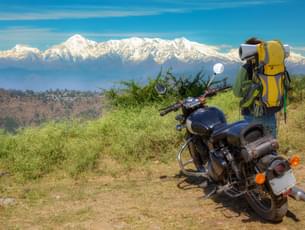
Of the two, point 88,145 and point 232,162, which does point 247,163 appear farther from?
point 88,145

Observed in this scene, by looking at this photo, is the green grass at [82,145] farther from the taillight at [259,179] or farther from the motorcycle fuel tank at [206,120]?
the taillight at [259,179]

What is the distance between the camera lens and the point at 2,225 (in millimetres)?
5094

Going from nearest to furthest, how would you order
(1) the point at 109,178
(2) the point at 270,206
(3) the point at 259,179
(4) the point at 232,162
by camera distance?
(3) the point at 259,179 < (2) the point at 270,206 < (4) the point at 232,162 < (1) the point at 109,178

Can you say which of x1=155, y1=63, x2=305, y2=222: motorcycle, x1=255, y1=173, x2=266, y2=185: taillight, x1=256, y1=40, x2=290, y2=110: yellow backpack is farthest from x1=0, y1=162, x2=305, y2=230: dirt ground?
x1=256, y1=40, x2=290, y2=110: yellow backpack

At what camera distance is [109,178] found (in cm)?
704

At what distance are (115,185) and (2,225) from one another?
77.0 inches

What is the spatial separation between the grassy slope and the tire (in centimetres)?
11

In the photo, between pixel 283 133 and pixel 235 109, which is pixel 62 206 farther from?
pixel 235 109

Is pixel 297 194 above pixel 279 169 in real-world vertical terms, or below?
below

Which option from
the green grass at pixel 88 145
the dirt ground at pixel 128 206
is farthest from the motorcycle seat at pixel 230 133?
the green grass at pixel 88 145

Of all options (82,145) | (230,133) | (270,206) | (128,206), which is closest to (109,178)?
(82,145)

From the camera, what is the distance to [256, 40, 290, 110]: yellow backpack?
5535 millimetres

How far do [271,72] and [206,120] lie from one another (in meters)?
1.10

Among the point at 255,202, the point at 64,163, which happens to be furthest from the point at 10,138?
the point at 255,202
